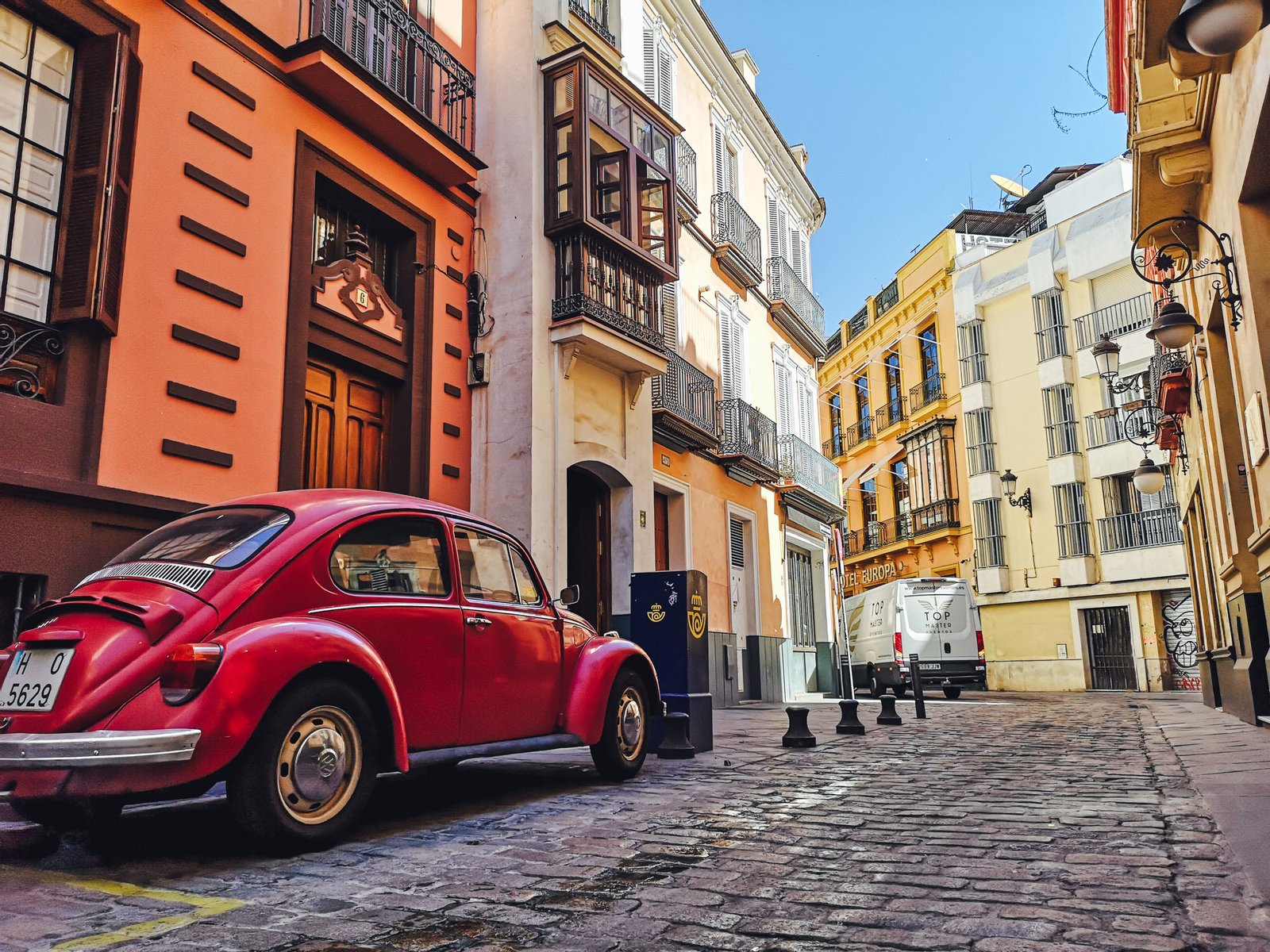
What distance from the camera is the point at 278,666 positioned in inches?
165

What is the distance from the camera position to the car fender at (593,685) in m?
6.33

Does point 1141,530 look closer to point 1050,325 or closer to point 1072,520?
point 1072,520

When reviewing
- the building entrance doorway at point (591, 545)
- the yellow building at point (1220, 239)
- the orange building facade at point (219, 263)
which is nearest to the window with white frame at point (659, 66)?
the orange building facade at point (219, 263)

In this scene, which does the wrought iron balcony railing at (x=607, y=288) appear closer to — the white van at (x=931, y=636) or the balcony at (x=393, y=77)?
the balcony at (x=393, y=77)

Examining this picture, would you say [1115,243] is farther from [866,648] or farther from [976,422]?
[866,648]

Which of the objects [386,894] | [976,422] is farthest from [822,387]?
[386,894]

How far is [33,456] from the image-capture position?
22.8 ft

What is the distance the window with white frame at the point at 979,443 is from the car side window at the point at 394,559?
28.4m

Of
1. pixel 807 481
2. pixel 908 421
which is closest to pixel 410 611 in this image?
pixel 807 481

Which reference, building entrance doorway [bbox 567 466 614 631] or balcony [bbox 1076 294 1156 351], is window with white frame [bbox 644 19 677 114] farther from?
balcony [bbox 1076 294 1156 351]

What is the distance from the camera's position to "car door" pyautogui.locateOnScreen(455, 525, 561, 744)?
18.0ft

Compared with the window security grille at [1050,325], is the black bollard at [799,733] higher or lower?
lower

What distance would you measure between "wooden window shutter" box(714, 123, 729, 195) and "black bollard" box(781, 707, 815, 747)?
13.8 metres

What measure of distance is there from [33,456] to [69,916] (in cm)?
476
